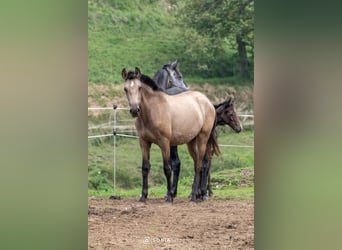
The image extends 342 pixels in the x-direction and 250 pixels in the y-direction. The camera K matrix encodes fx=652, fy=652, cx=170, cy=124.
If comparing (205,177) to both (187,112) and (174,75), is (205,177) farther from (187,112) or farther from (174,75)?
(174,75)

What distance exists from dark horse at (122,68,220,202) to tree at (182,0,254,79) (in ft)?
1.17

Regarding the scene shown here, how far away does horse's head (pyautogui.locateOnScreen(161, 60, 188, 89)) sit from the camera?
12.9 ft

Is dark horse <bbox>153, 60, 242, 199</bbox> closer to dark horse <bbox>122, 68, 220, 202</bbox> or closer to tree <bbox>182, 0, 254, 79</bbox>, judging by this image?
dark horse <bbox>122, 68, 220, 202</bbox>

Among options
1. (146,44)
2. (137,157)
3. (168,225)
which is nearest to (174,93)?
(146,44)

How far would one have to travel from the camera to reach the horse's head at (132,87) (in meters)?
3.88

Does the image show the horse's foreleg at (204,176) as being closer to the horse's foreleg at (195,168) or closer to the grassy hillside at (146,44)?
the horse's foreleg at (195,168)

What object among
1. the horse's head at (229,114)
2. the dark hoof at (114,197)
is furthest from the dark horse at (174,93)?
the dark hoof at (114,197)

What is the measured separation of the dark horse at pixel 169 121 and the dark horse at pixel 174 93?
0.03m

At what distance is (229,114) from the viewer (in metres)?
3.98

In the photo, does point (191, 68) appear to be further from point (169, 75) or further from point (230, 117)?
point (230, 117)
